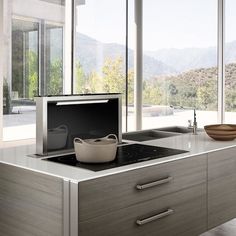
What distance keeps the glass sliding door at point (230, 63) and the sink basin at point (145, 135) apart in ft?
9.23

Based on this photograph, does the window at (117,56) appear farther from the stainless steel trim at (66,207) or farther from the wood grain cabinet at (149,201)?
the stainless steel trim at (66,207)


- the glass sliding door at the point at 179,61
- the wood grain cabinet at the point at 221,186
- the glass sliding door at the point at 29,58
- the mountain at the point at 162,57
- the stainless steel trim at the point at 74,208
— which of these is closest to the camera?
the stainless steel trim at the point at 74,208

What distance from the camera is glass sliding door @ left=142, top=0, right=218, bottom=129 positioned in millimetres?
5500

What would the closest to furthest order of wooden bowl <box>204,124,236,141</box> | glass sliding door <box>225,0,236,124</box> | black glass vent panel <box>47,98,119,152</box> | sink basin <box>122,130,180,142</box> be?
black glass vent panel <box>47,98,119,152</box> < wooden bowl <box>204,124,236,141</box> < sink basin <box>122,130,180,142</box> < glass sliding door <box>225,0,236,124</box>

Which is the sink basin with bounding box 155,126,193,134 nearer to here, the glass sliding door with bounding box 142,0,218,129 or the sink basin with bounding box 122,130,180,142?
the sink basin with bounding box 122,130,180,142

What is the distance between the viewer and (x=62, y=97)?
7.11 ft

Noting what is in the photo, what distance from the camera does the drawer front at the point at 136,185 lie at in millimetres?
1718

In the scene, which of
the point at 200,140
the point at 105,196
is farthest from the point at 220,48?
the point at 105,196

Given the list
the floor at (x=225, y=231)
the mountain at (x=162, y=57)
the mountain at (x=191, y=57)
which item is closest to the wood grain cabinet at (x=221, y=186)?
the floor at (x=225, y=231)

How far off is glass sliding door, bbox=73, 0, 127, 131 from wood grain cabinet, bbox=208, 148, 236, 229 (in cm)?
267

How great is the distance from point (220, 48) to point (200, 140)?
3.29 meters

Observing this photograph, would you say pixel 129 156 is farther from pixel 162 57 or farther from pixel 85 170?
pixel 162 57

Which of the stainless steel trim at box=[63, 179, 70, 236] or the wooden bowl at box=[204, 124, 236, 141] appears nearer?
the stainless steel trim at box=[63, 179, 70, 236]

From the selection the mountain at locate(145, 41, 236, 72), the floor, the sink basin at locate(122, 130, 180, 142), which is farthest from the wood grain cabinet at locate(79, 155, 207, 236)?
the mountain at locate(145, 41, 236, 72)
